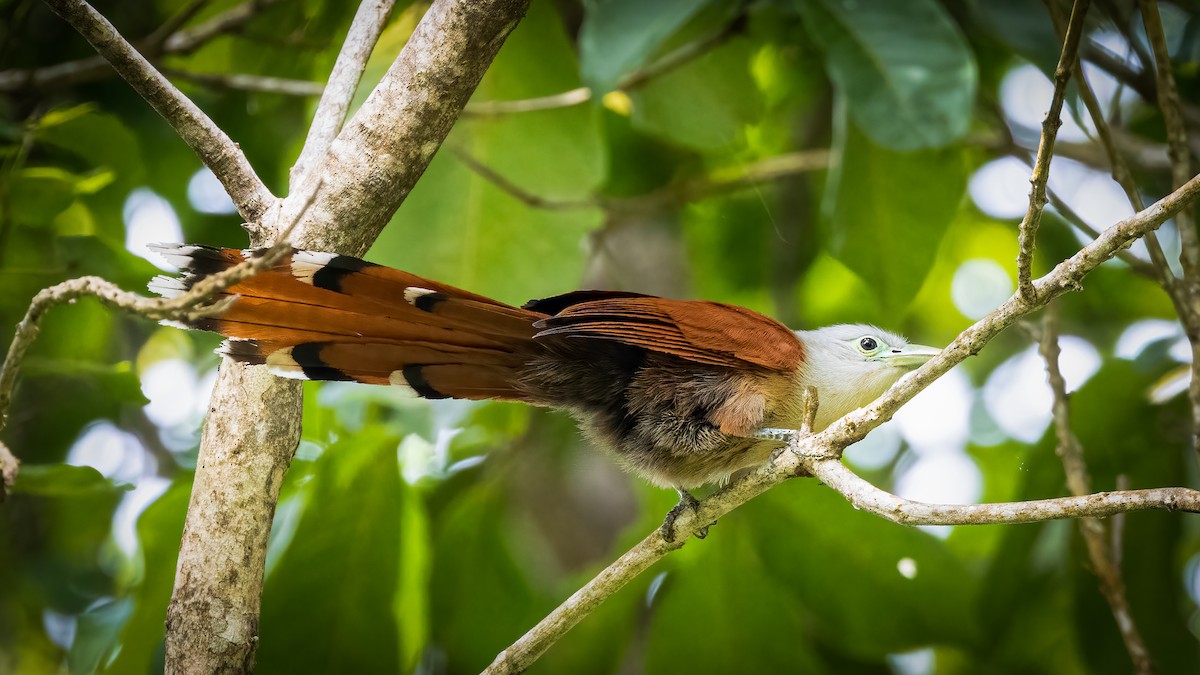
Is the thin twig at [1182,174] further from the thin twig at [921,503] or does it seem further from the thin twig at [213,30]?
the thin twig at [213,30]

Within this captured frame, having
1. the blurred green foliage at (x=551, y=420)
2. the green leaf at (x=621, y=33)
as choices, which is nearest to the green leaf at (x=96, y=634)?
the blurred green foliage at (x=551, y=420)

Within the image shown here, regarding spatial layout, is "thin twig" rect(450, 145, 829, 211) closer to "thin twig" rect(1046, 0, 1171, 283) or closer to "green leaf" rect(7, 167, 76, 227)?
"thin twig" rect(1046, 0, 1171, 283)

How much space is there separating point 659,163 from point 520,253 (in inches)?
58.1

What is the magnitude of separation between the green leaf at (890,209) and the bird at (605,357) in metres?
0.45

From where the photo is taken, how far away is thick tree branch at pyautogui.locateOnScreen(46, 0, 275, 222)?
1.92 metres

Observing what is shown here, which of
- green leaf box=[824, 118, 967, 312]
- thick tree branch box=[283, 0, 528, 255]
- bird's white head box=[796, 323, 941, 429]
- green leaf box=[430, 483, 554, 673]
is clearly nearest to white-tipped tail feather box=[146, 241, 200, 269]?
thick tree branch box=[283, 0, 528, 255]

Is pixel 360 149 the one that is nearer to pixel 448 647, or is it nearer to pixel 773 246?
pixel 448 647

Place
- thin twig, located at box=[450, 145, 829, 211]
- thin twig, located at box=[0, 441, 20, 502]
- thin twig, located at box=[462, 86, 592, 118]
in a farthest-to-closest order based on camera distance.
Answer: thin twig, located at box=[450, 145, 829, 211], thin twig, located at box=[462, 86, 592, 118], thin twig, located at box=[0, 441, 20, 502]

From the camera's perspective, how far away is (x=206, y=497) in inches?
77.7

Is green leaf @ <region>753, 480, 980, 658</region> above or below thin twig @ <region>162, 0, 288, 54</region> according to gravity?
below

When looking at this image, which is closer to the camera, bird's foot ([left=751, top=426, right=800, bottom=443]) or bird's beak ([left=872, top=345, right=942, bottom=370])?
bird's foot ([left=751, top=426, right=800, bottom=443])

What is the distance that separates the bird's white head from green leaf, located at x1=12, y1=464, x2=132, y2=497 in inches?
77.9

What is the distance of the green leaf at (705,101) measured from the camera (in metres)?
3.64

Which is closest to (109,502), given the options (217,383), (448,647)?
(448,647)
